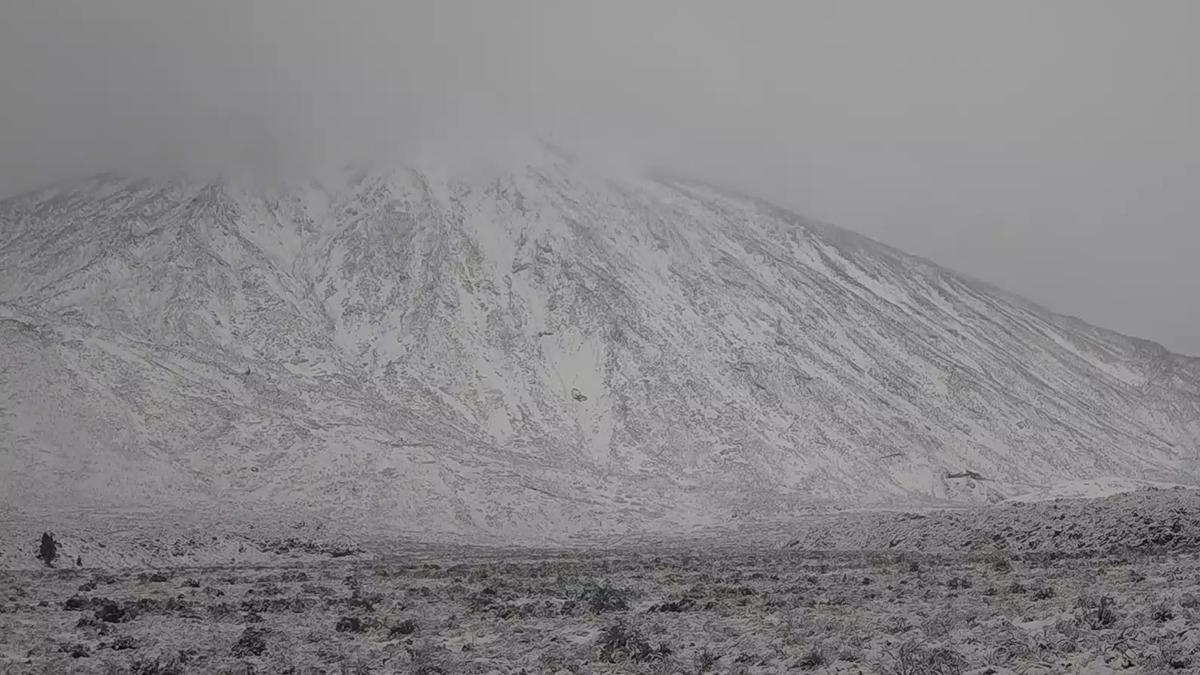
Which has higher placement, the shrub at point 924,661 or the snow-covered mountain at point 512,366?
the snow-covered mountain at point 512,366

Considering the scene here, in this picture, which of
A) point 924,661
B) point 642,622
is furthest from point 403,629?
→ point 924,661

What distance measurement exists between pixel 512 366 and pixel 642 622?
7615cm

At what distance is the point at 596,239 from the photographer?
112812mm

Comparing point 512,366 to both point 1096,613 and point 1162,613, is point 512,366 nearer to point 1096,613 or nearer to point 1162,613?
point 1096,613

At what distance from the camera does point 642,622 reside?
1789 centimetres

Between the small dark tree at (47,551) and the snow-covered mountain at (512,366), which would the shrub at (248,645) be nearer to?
the small dark tree at (47,551)

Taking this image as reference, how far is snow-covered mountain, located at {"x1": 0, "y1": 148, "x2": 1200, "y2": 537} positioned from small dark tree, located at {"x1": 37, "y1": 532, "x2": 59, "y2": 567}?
29.6 m

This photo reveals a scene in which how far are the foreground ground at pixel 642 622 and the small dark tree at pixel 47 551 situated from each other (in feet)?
12.8

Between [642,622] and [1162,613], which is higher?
[1162,613]

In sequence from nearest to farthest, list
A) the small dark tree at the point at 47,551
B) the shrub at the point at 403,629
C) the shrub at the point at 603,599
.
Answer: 1. the shrub at the point at 403,629
2. the shrub at the point at 603,599
3. the small dark tree at the point at 47,551

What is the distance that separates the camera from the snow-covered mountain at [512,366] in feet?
229

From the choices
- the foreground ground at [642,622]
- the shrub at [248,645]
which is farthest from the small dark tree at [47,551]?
the shrub at [248,645]

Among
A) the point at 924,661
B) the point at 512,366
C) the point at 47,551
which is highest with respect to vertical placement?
the point at 512,366

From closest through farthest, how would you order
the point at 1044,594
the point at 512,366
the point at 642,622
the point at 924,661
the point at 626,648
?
1. the point at 924,661
2. the point at 626,648
3. the point at 1044,594
4. the point at 642,622
5. the point at 512,366
